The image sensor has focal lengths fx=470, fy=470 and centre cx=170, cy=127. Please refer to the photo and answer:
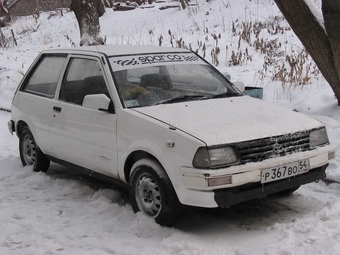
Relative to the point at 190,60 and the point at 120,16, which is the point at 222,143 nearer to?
the point at 190,60

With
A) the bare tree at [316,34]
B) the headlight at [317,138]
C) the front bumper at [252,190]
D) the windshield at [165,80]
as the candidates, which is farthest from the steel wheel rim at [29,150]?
the bare tree at [316,34]

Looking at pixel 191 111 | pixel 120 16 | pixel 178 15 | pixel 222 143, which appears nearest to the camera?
pixel 222 143

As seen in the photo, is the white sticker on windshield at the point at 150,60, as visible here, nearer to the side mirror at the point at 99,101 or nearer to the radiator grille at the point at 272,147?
the side mirror at the point at 99,101

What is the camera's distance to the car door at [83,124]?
15.9 ft

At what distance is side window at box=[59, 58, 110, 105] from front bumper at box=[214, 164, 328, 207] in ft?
5.77

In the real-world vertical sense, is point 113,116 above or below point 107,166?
above

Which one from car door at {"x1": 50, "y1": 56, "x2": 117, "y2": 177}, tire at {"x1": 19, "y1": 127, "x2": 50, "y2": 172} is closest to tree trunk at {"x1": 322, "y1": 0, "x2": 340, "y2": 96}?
car door at {"x1": 50, "y1": 56, "x2": 117, "y2": 177}

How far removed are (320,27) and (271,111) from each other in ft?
9.03

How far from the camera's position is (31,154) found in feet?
21.0

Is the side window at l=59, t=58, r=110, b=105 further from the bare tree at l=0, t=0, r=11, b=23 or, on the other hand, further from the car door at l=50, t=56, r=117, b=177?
the bare tree at l=0, t=0, r=11, b=23

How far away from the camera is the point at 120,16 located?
26.2 metres

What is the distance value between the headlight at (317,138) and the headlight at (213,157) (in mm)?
992

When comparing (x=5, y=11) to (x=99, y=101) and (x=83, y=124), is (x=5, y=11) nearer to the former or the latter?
(x=83, y=124)

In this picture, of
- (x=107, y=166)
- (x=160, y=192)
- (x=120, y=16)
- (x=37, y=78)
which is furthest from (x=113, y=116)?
(x=120, y=16)
